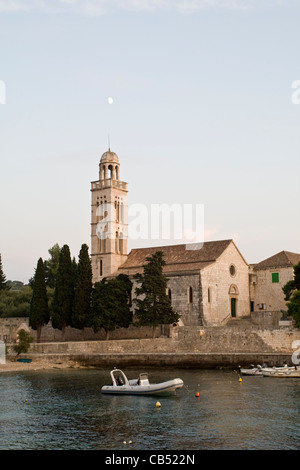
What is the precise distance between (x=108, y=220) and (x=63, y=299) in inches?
469

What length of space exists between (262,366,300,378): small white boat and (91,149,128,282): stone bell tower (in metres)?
29.1

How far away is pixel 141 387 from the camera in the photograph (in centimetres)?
3406

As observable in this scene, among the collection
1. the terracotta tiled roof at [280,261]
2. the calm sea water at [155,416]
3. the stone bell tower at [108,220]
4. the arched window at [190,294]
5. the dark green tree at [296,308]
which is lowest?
the calm sea water at [155,416]

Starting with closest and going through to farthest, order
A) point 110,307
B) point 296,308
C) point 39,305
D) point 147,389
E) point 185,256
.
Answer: point 147,389 → point 296,308 → point 110,307 → point 185,256 → point 39,305

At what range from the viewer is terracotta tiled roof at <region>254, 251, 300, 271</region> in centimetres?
6150

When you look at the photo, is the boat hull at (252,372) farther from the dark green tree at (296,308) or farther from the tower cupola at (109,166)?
the tower cupola at (109,166)

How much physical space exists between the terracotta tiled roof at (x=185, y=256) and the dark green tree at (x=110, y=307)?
5.59 meters

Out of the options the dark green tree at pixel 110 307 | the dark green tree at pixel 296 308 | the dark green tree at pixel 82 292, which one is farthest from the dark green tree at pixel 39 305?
the dark green tree at pixel 296 308

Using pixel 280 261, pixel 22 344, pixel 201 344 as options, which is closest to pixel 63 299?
pixel 22 344

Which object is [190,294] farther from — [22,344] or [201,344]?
[22,344]

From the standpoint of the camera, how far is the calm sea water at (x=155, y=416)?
2170 centimetres
